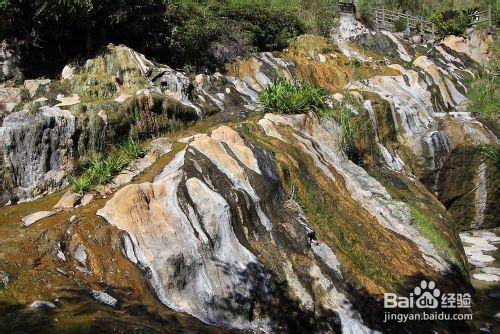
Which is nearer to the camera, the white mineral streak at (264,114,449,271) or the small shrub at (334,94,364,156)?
the white mineral streak at (264,114,449,271)

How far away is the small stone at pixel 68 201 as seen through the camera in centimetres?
665

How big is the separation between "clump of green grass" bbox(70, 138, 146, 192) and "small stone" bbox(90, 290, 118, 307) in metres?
2.76

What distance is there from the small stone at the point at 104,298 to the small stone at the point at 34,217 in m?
2.09

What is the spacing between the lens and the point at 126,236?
18.3ft

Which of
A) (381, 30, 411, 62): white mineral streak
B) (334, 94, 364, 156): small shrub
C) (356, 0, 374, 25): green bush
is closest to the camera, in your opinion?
(334, 94, 364, 156): small shrub

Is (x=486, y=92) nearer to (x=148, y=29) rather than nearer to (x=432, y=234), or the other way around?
(x=432, y=234)

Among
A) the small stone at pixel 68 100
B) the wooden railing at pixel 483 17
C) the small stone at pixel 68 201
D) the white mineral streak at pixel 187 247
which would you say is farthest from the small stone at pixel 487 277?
the wooden railing at pixel 483 17

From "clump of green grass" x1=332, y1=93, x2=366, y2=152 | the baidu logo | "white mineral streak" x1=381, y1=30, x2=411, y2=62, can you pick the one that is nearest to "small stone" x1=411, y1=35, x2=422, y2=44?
"white mineral streak" x1=381, y1=30, x2=411, y2=62

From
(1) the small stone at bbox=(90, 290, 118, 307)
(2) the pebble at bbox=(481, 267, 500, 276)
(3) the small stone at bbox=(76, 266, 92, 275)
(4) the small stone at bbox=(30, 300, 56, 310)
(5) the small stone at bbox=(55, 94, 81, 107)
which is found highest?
(4) the small stone at bbox=(30, 300, 56, 310)

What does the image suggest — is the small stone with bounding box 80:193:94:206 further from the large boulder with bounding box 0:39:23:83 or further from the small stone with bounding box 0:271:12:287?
the large boulder with bounding box 0:39:23:83

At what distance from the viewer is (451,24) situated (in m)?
27.5

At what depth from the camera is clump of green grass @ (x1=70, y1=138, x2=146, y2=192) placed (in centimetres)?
701

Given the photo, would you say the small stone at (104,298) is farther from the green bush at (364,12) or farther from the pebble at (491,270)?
the green bush at (364,12)

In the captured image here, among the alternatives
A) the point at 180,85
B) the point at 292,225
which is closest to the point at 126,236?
the point at 292,225
